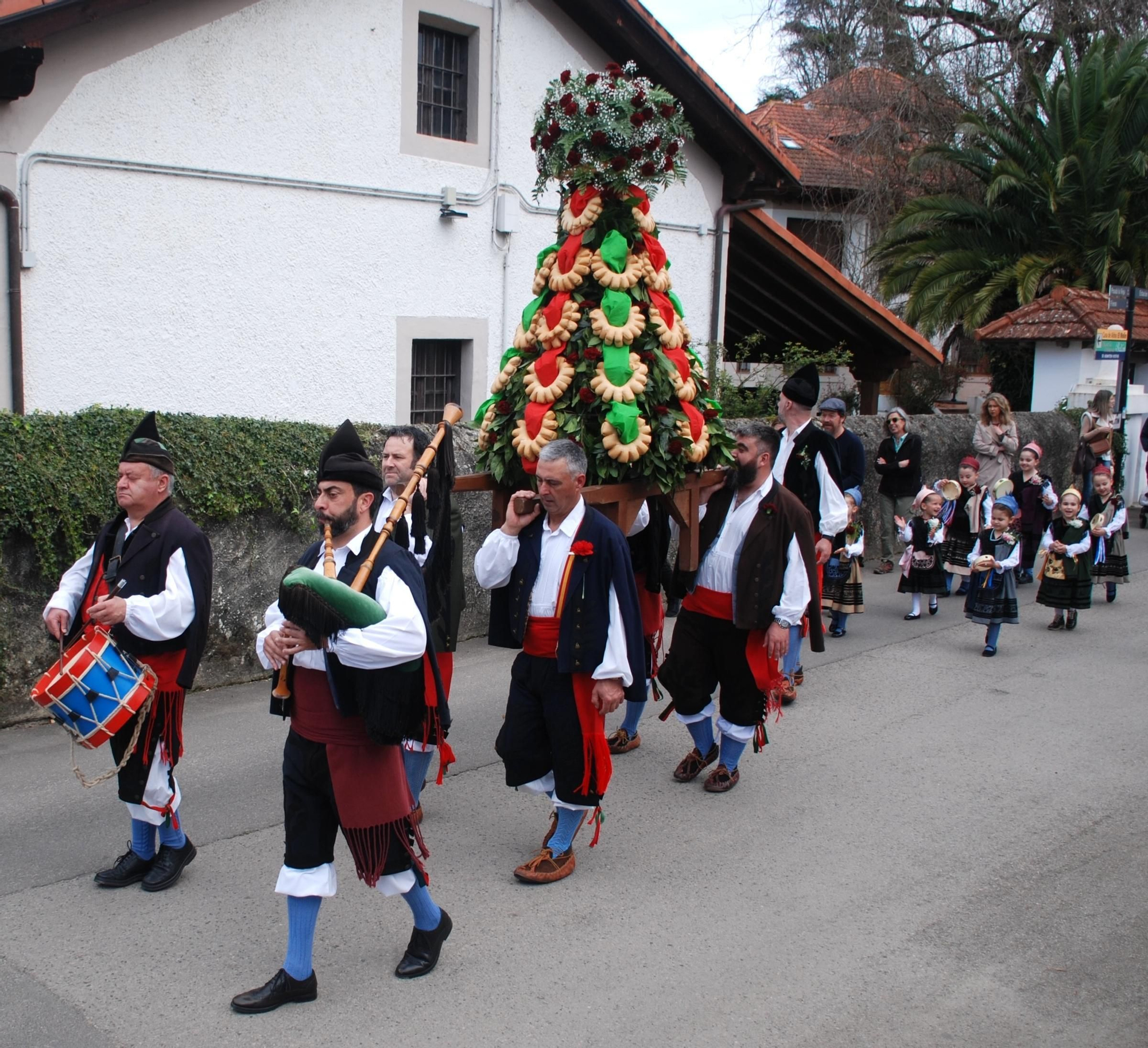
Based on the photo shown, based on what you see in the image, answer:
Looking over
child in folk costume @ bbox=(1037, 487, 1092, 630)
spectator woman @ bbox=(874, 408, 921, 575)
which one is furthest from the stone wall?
child in folk costume @ bbox=(1037, 487, 1092, 630)

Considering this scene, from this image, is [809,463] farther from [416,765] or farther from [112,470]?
[112,470]

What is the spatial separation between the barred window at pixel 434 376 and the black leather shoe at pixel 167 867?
7269 millimetres

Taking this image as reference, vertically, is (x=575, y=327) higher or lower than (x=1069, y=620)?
higher

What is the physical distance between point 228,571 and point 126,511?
2.96m

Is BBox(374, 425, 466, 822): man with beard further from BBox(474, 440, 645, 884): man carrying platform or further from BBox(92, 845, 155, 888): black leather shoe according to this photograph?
BBox(92, 845, 155, 888): black leather shoe

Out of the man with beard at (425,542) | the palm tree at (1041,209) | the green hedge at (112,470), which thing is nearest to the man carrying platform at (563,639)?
the man with beard at (425,542)

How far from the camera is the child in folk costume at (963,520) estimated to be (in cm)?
1020

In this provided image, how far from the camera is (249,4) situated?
991 centimetres

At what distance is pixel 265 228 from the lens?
33.7ft

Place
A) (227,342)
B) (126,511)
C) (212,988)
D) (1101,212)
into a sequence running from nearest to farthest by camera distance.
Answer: (212,988) → (126,511) → (227,342) → (1101,212)

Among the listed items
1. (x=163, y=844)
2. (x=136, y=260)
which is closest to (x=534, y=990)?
(x=163, y=844)

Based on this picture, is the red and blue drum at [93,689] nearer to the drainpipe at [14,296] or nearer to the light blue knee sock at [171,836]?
the light blue knee sock at [171,836]

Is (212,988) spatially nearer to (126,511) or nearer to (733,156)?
(126,511)

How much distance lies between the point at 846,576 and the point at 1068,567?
197 centimetres
